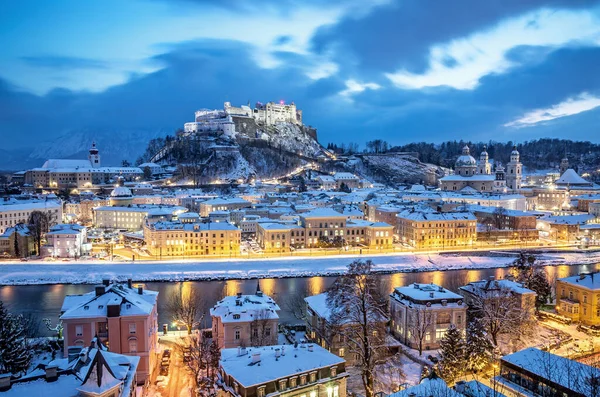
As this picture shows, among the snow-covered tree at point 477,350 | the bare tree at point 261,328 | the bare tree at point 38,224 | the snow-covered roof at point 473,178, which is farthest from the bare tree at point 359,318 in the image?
the snow-covered roof at point 473,178

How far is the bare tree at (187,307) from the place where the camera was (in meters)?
11.9

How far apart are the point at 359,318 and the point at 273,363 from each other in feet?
7.80

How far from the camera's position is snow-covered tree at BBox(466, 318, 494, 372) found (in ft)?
28.8

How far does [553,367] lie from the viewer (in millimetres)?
6977

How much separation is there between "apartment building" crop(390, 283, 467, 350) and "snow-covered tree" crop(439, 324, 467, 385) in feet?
4.31

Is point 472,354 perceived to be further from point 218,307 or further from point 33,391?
point 33,391

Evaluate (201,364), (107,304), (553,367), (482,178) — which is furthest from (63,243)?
(482,178)

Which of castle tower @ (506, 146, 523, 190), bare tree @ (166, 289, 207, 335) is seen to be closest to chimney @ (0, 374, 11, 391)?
bare tree @ (166, 289, 207, 335)

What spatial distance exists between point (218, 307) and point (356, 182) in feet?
142

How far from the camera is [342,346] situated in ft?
31.8

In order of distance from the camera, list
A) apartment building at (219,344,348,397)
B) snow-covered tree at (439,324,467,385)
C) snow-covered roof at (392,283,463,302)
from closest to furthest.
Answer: apartment building at (219,344,348,397) < snow-covered tree at (439,324,467,385) < snow-covered roof at (392,283,463,302)

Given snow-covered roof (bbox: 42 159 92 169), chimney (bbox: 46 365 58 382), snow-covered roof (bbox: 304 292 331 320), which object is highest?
snow-covered roof (bbox: 42 159 92 169)

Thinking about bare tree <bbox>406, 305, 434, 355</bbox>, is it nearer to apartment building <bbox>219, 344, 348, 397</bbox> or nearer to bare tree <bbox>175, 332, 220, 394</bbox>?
apartment building <bbox>219, 344, 348, 397</bbox>

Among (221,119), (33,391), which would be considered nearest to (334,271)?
(33,391)
